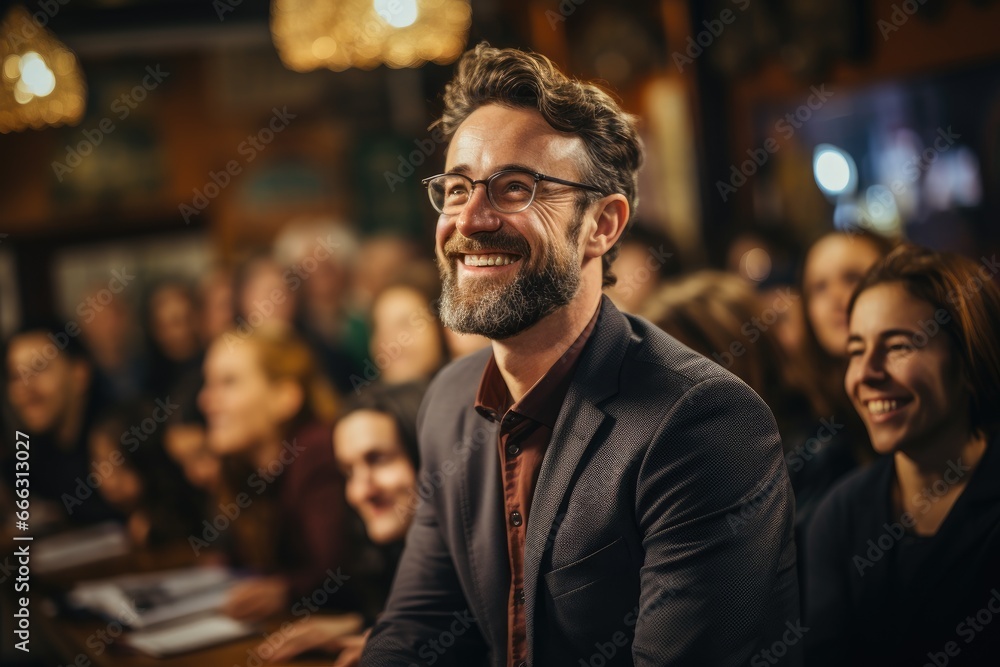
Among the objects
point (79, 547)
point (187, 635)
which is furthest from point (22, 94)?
point (187, 635)

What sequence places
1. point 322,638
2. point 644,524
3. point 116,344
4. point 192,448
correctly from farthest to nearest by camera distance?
1. point 116,344
2. point 192,448
3. point 322,638
4. point 644,524

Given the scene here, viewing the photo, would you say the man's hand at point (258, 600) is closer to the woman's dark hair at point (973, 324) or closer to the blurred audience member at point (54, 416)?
the blurred audience member at point (54, 416)

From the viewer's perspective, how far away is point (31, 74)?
4281 millimetres

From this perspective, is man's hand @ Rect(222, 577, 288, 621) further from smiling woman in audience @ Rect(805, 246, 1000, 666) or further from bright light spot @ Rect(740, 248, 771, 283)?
bright light spot @ Rect(740, 248, 771, 283)

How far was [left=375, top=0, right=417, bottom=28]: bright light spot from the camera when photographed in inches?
137

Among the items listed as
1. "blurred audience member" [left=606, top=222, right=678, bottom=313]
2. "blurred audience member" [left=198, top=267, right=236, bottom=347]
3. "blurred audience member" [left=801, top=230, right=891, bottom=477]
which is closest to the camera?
"blurred audience member" [left=801, top=230, right=891, bottom=477]

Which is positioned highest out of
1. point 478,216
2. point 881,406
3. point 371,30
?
point 371,30

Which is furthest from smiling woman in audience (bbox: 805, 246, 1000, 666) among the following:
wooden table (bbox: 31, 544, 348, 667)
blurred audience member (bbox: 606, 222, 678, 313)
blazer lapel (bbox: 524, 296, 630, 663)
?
blurred audience member (bbox: 606, 222, 678, 313)

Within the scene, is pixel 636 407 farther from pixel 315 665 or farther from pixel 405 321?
pixel 405 321

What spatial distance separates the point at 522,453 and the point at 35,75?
373cm

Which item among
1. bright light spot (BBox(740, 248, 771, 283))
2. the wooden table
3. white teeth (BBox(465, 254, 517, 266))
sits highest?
white teeth (BBox(465, 254, 517, 266))

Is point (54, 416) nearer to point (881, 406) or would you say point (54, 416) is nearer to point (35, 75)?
point (35, 75)

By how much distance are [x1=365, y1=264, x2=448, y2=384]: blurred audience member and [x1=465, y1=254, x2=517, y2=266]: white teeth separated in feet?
5.08

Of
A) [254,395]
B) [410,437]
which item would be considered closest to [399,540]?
[410,437]
